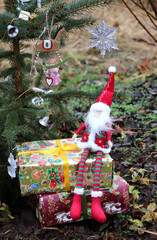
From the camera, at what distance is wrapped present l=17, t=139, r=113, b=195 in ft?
4.84

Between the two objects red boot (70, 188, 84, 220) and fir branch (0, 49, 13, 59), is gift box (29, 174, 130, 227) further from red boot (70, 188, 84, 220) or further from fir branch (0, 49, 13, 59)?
fir branch (0, 49, 13, 59)

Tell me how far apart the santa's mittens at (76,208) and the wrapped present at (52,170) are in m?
0.10

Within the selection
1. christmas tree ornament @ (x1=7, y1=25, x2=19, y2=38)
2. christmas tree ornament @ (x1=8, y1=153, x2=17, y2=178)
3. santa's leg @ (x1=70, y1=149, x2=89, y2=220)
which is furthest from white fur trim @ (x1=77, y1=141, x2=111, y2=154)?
christmas tree ornament @ (x1=7, y1=25, x2=19, y2=38)

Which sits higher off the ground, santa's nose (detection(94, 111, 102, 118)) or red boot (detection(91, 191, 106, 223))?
santa's nose (detection(94, 111, 102, 118))

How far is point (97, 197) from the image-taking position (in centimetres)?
145

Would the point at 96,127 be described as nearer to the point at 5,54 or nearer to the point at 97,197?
the point at 97,197

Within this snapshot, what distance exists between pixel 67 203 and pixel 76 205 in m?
0.14

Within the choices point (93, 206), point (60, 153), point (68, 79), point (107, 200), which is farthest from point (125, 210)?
point (68, 79)

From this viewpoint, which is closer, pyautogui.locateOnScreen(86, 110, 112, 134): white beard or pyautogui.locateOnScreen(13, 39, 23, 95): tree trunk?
pyautogui.locateOnScreen(86, 110, 112, 134): white beard

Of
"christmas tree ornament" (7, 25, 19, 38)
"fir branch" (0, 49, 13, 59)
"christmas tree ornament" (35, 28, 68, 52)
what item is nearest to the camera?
"christmas tree ornament" (7, 25, 19, 38)

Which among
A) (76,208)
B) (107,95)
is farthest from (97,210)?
(107,95)

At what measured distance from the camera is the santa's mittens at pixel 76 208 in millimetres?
1423

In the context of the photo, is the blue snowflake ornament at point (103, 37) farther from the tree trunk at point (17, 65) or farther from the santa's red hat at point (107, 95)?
the tree trunk at point (17, 65)

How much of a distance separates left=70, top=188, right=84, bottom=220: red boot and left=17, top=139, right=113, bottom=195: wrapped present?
0.09 metres
